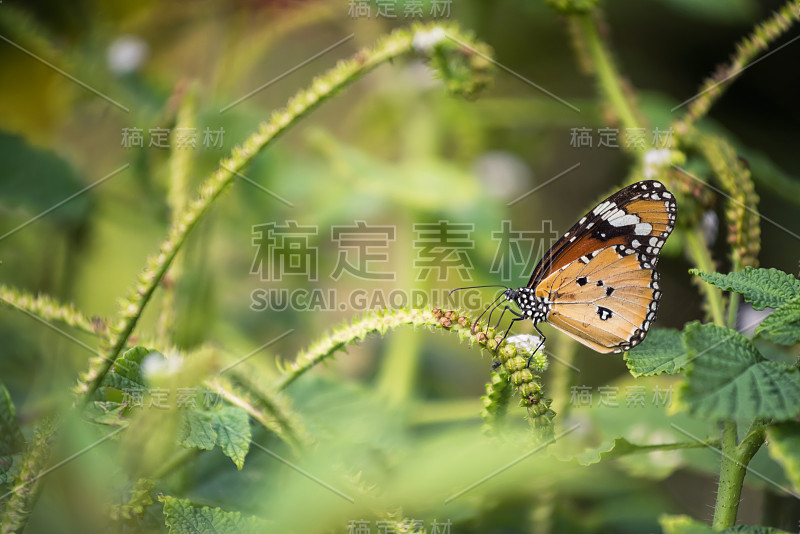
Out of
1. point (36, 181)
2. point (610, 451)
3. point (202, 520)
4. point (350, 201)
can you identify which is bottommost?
point (202, 520)

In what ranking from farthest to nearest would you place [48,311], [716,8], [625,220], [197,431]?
[716,8] < [625,220] < [48,311] < [197,431]

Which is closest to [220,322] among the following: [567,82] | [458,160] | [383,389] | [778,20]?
[383,389]

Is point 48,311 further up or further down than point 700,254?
further down

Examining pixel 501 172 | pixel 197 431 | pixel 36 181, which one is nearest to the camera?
pixel 197 431

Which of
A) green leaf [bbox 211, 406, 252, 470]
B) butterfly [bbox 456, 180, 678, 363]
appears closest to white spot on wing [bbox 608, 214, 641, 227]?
butterfly [bbox 456, 180, 678, 363]

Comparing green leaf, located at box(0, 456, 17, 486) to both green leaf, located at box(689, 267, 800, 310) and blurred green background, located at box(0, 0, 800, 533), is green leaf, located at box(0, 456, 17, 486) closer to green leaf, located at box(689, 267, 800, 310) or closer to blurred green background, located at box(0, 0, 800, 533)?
blurred green background, located at box(0, 0, 800, 533)

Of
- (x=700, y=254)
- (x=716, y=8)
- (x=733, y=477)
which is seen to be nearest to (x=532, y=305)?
(x=700, y=254)

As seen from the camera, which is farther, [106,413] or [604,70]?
[604,70]

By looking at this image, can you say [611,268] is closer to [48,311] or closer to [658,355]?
[658,355]

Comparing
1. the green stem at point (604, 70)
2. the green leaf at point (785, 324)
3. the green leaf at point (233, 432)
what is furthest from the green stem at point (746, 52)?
the green leaf at point (233, 432)
